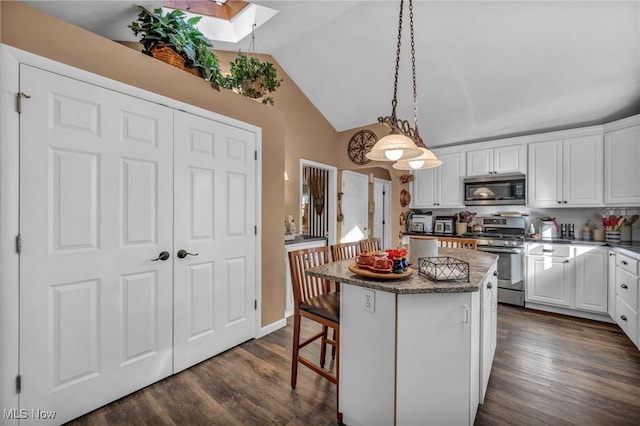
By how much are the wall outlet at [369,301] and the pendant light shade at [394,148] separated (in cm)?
85

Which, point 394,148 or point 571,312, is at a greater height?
point 394,148

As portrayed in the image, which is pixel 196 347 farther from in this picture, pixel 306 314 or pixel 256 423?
pixel 306 314

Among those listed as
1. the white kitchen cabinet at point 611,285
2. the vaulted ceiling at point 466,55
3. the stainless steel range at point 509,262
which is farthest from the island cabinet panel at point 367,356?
the white kitchen cabinet at point 611,285

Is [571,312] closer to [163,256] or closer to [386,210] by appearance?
[386,210]

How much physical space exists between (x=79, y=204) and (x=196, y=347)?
137 cm

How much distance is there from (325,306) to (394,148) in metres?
1.12

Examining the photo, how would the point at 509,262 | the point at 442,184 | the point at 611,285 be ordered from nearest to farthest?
the point at 611,285 < the point at 509,262 < the point at 442,184

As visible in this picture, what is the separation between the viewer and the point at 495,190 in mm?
4023

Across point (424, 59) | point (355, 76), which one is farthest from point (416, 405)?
point (355, 76)

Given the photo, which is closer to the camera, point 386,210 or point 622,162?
point 622,162

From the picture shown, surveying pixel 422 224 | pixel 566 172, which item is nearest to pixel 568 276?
pixel 566 172

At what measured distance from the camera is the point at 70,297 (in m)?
1.62

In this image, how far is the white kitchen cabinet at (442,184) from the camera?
435cm

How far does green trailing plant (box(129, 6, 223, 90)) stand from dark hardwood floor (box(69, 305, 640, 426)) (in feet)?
7.85
